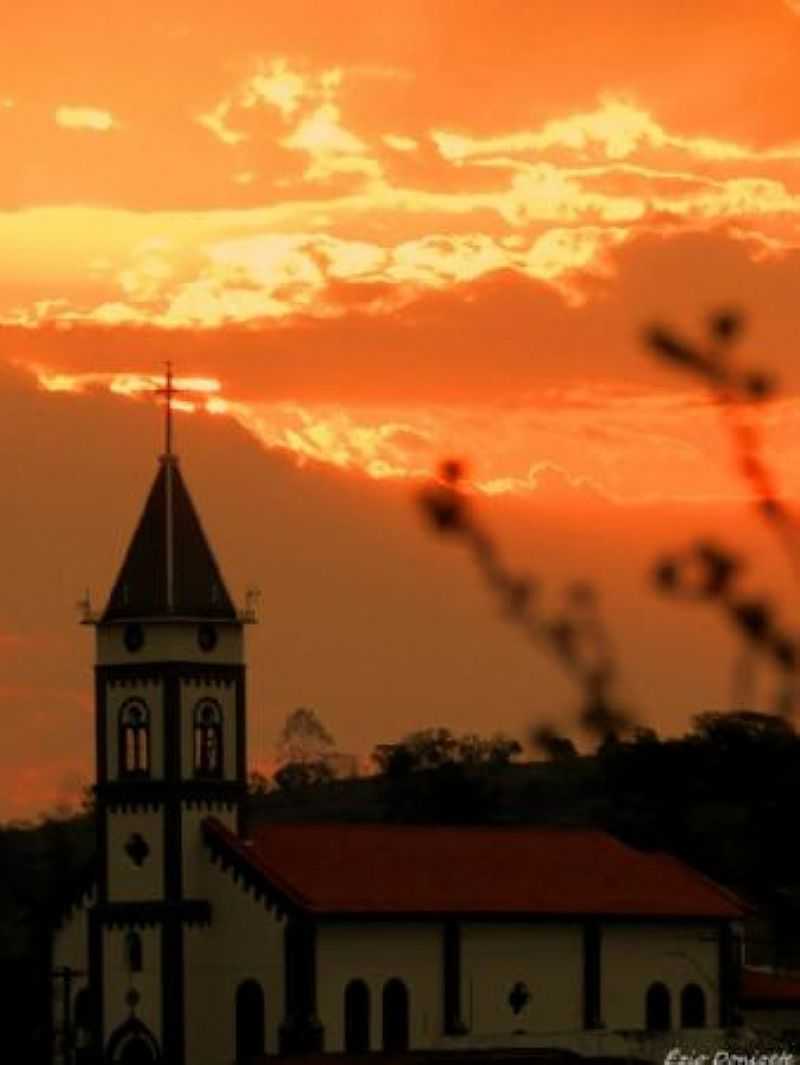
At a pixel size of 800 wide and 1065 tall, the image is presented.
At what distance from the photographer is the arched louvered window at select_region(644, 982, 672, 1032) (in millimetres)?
92125

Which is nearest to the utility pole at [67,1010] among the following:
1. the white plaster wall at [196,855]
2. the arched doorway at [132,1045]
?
the arched doorway at [132,1045]

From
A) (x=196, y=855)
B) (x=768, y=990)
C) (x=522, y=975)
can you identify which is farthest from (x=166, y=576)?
(x=768, y=990)

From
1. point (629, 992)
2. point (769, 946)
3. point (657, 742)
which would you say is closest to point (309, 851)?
point (629, 992)

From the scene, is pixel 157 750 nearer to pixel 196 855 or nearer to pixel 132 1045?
pixel 196 855

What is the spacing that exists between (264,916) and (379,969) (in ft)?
9.24

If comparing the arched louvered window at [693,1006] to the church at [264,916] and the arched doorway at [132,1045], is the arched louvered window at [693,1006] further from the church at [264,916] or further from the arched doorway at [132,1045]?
the arched doorway at [132,1045]

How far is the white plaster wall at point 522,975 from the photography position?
89.4m

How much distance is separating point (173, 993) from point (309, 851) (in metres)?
4.59

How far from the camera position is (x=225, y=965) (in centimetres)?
8875

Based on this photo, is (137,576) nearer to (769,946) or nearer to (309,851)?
(309,851)

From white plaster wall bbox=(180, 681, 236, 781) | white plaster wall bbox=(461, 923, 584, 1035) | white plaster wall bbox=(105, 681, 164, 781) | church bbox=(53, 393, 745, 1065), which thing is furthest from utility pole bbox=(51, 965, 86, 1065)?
white plaster wall bbox=(461, 923, 584, 1035)

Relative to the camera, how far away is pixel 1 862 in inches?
6531

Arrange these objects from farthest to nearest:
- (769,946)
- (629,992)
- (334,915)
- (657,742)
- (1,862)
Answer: (1,862), (769,946), (629,992), (334,915), (657,742)

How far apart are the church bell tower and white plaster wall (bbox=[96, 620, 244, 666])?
0.08ft
